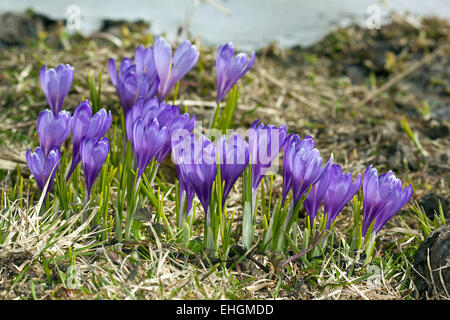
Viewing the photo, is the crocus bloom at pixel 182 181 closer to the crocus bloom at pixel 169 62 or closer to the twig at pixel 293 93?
the crocus bloom at pixel 169 62

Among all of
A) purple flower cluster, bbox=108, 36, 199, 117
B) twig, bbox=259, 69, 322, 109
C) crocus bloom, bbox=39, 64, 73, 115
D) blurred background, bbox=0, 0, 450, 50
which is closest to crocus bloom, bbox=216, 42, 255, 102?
purple flower cluster, bbox=108, 36, 199, 117

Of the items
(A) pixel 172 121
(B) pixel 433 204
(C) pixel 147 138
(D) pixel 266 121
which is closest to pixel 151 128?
(C) pixel 147 138

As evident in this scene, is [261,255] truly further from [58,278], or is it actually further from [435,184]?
[435,184]

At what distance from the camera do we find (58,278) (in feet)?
6.07

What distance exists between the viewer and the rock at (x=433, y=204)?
2672 mm

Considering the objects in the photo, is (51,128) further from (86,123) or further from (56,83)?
(56,83)

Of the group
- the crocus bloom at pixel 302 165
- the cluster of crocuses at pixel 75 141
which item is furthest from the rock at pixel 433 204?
the cluster of crocuses at pixel 75 141

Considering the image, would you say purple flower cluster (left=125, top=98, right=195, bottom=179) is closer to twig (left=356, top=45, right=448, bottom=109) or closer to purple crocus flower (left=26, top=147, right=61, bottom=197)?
purple crocus flower (left=26, top=147, right=61, bottom=197)

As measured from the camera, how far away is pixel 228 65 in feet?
7.82

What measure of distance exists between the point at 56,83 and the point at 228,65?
2.38ft

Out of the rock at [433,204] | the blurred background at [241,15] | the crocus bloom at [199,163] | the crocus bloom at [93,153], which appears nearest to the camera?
the crocus bloom at [199,163]

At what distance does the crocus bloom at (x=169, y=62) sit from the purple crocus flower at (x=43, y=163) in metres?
0.60

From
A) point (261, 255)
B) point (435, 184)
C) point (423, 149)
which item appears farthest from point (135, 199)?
point (423, 149)

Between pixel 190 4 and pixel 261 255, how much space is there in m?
4.11
